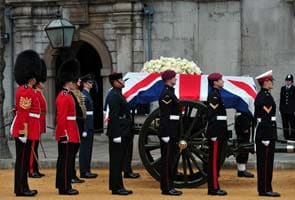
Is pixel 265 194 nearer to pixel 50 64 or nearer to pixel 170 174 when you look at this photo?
pixel 170 174

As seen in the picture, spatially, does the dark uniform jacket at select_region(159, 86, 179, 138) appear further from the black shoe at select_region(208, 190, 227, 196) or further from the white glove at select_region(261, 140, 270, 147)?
the white glove at select_region(261, 140, 270, 147)

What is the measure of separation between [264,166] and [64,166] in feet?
9.20

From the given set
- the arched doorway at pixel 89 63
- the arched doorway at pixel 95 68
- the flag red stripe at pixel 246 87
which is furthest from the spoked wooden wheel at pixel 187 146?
the arched doorway at pixel 95 68

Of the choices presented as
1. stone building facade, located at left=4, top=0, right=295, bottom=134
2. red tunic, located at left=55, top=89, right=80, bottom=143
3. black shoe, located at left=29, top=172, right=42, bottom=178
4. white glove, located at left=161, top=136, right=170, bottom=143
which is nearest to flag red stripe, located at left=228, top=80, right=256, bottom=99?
white glove, located at left=161, top=136, right=170, bottom=143

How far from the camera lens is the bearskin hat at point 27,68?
10.6 meters

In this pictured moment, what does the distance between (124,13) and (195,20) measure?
6.13ft

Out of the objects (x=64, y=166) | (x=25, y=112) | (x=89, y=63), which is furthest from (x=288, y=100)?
(x=25, y=112)

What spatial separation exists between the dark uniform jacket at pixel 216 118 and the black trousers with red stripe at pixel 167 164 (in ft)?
1.84

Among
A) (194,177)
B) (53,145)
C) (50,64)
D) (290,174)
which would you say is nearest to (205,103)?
(194,177)

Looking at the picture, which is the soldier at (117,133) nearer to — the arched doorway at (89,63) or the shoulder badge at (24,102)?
the shoulder badge at (24,102)

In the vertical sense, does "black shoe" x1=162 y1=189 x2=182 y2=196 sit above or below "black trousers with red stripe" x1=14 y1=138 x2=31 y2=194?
below

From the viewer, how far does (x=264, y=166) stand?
10.2 metres

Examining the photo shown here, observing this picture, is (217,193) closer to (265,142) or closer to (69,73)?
(265,142)

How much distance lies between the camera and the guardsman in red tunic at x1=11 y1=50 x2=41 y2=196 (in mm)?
10414
